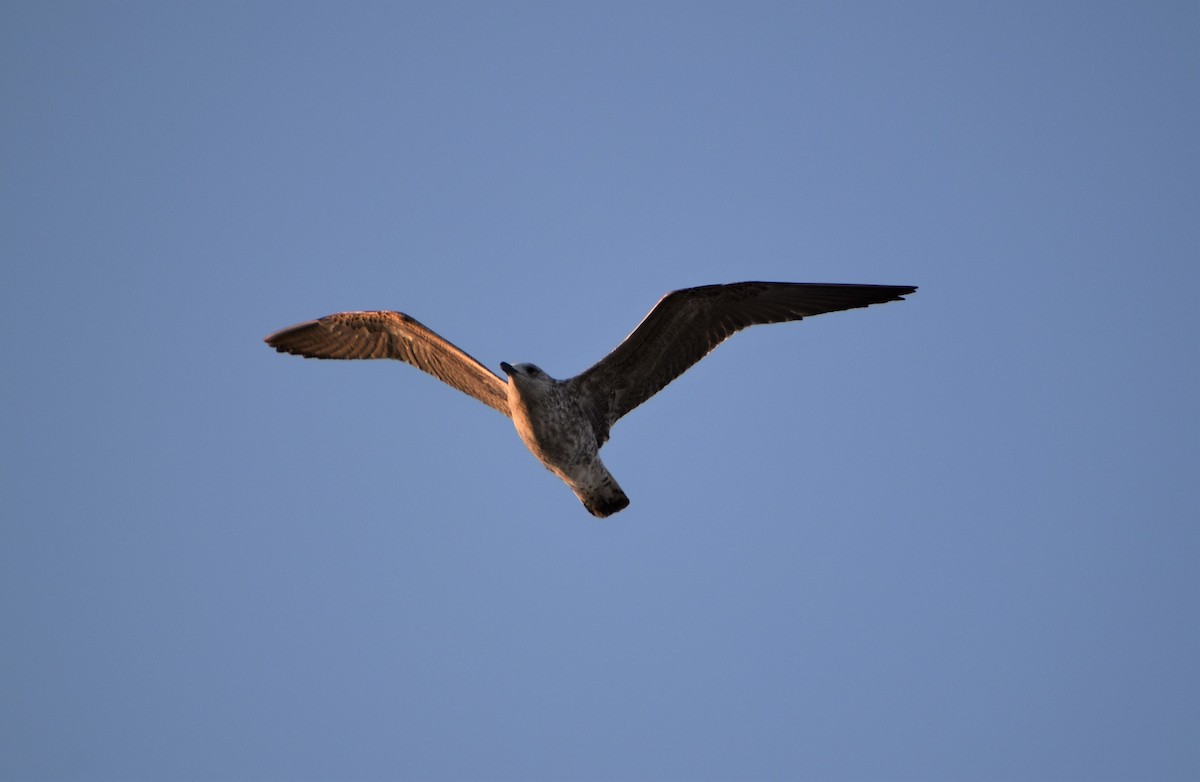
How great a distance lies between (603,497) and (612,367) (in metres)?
1.31

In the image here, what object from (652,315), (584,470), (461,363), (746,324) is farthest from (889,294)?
(461,363)

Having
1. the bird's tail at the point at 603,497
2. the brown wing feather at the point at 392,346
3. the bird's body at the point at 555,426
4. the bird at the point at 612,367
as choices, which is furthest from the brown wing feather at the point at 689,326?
the brown wing feather at the point at 392,346

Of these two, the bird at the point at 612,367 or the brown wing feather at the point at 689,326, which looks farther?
the brown wing feather at the point at 689,326

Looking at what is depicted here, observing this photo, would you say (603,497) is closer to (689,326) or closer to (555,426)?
(555,426)

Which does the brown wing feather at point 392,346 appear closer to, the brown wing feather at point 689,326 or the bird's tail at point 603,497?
the brown wing feather at point 689,326

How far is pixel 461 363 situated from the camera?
36.8 feet

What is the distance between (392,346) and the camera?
1188 centimetres

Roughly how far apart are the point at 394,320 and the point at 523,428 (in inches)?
77.5

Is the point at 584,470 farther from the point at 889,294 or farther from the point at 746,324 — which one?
the point at 889,294

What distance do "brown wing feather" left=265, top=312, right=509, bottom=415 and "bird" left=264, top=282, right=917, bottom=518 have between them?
2 cm

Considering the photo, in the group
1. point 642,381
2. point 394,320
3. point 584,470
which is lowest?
point 584,470

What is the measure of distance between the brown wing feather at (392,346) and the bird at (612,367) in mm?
19

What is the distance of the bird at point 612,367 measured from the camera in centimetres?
1045

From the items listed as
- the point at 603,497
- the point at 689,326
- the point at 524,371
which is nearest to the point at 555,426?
the point at 524,371
